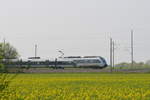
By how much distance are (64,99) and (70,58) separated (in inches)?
2685

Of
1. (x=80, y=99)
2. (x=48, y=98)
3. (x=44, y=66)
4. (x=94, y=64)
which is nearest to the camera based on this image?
(x=80, y=99)

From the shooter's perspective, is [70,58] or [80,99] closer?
[80,99]

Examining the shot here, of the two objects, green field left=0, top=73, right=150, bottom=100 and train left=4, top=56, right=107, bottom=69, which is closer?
green field left=0, top=73, right=150, bottom=100

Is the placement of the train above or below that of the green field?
above

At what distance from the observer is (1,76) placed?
27.6ft

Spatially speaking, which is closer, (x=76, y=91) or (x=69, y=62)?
(x=76, y=91)

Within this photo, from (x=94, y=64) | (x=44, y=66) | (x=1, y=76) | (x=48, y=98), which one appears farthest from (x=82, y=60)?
(x=1, y=76)

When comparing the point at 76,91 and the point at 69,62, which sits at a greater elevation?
the point at 69,62

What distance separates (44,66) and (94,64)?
1140 centimetres

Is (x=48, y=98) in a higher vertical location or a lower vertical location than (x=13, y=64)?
lower

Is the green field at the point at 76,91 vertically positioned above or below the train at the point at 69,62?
below

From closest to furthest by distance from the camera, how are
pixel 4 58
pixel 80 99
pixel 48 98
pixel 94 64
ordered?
pixel 4 58, pixel 80 99, pixel 48 98, pixel 94 64

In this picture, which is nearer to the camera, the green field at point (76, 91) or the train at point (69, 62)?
the green field at point (76, 91)

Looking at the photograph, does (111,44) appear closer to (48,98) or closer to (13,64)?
(48,98)
